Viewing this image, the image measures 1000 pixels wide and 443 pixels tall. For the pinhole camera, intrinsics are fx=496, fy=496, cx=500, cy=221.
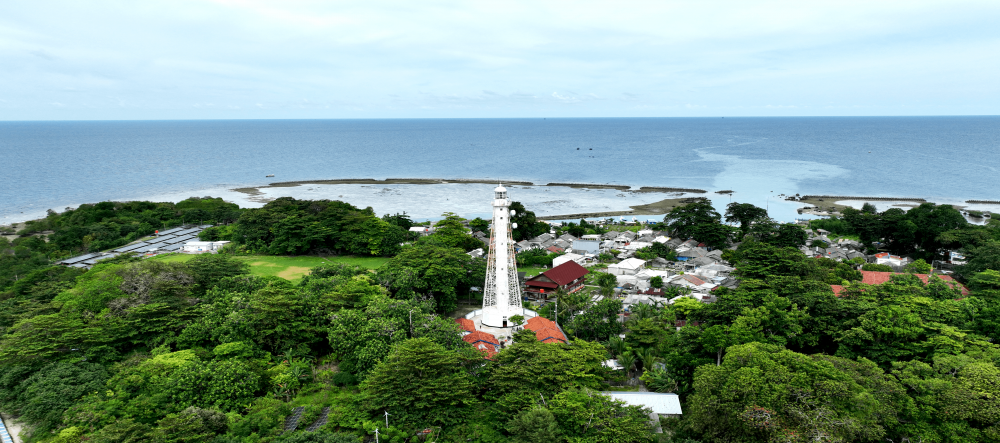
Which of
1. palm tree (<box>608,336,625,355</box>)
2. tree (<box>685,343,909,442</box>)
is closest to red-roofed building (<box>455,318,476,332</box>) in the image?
palm tree (<box>608,336,625,355</box>)

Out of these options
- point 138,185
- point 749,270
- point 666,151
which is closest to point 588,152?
point 666,151

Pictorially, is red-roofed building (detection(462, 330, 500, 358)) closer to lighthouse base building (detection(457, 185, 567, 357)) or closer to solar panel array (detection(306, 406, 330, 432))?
lighthouse base building (detection(457, 185, 567, 357))

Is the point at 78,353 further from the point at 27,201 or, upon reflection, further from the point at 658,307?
the point at 27,201

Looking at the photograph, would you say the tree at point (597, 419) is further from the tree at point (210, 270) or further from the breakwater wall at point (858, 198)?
the breakwater wall at point (858, 198)

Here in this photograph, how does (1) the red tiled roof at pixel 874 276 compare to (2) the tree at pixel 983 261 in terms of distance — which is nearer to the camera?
(2) the tree at pixel 983 261

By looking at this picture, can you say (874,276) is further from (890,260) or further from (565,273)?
(565,273)

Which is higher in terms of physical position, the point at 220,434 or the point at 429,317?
the point at 429,317

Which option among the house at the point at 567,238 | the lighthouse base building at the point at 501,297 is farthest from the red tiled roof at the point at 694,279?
the lighthouse base building at the point at 501,297
